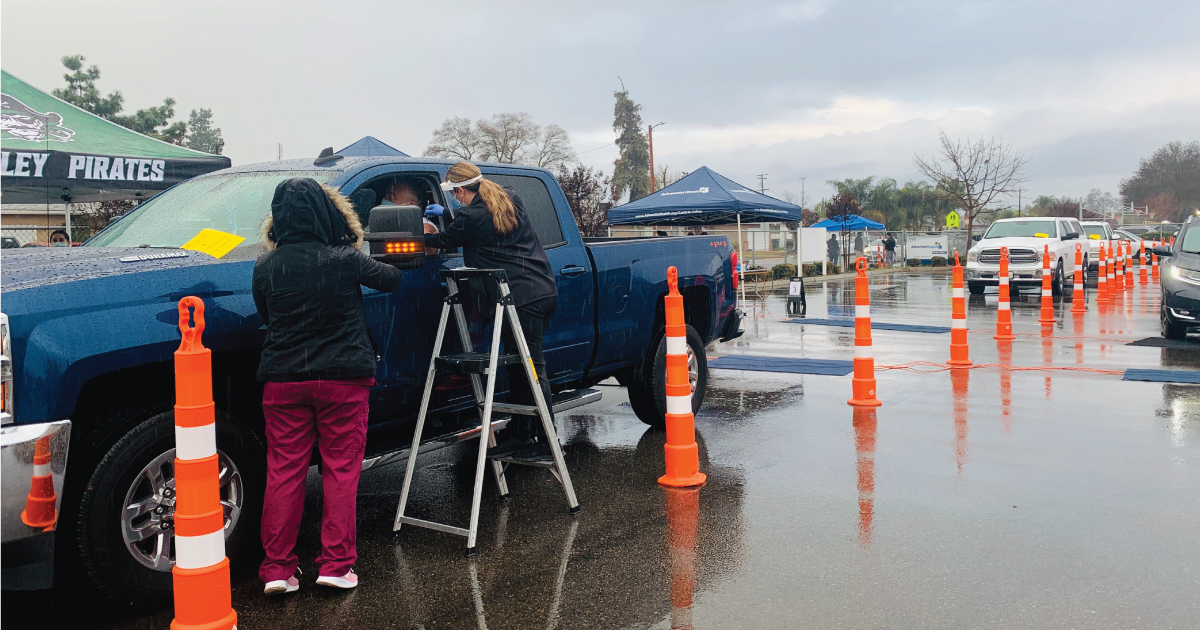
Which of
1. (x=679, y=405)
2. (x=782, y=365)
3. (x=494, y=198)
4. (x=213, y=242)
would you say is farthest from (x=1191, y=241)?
(x=213, y=242)

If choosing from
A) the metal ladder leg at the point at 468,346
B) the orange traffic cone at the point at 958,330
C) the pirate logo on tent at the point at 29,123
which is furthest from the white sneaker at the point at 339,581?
the pirate logo on tent at the point at 29,123

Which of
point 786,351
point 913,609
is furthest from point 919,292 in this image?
point 913,609

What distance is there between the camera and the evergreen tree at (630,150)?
269 feet

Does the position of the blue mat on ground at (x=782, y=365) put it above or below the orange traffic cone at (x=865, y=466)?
above

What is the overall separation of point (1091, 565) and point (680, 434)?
2.33m

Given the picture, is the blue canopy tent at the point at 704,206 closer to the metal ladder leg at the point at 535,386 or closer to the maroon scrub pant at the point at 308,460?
the metal ladder leg at the point at 535,386

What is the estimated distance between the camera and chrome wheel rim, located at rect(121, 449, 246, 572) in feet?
12.5

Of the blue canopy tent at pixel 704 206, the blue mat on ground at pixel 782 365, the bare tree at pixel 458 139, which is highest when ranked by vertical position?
→ the bare tree at pixel 458 139

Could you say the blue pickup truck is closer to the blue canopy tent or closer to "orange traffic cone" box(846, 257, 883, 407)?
"orange traffic cone" box(846, 257, 883, 407)

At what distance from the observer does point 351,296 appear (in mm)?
4129

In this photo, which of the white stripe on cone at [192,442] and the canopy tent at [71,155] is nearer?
the white stripe on cone at [192,442]

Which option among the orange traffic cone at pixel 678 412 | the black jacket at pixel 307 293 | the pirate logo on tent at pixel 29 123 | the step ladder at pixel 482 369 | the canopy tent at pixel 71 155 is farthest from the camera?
the pirate logo on tent at pixel 29 123

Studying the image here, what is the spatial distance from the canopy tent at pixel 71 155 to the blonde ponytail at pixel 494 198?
25.0 feet

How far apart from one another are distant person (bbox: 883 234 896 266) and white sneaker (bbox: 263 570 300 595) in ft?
136
